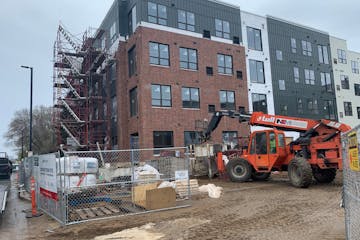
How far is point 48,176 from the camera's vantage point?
10.1 m

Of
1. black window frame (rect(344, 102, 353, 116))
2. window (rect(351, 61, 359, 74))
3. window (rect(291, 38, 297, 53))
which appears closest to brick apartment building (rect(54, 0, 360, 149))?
window (rect(291, 38, 297, 53))

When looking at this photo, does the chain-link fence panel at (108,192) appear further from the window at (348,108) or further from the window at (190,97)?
the window at (348,108)

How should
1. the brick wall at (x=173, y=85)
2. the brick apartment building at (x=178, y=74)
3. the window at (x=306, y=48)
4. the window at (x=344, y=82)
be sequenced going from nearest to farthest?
the brick wall at (x=173, y=85)
the brick apartment building at (x=178, y=74)
the window at (x=306, y=48)
the window at (x=344, y=82)

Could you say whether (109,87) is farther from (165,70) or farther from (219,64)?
(219,64)

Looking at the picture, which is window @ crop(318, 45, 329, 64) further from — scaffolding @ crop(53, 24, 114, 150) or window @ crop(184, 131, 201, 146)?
scaffolding @ crop(53, 24, 114, 150)

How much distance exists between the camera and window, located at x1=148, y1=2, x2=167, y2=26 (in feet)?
88.9

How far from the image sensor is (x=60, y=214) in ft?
30.4

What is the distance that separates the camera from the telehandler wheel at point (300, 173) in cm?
1295

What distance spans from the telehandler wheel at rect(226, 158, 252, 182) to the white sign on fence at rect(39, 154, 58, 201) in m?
9.13

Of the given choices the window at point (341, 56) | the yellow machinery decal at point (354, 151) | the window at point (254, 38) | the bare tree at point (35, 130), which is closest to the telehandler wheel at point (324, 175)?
the yellow machinery decal at point (354, 151)

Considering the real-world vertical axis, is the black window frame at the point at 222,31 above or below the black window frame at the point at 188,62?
above

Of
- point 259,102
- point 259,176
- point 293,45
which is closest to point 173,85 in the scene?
point 259,102

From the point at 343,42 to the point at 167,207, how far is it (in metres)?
41.1

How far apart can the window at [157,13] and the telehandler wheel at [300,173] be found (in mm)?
18351
